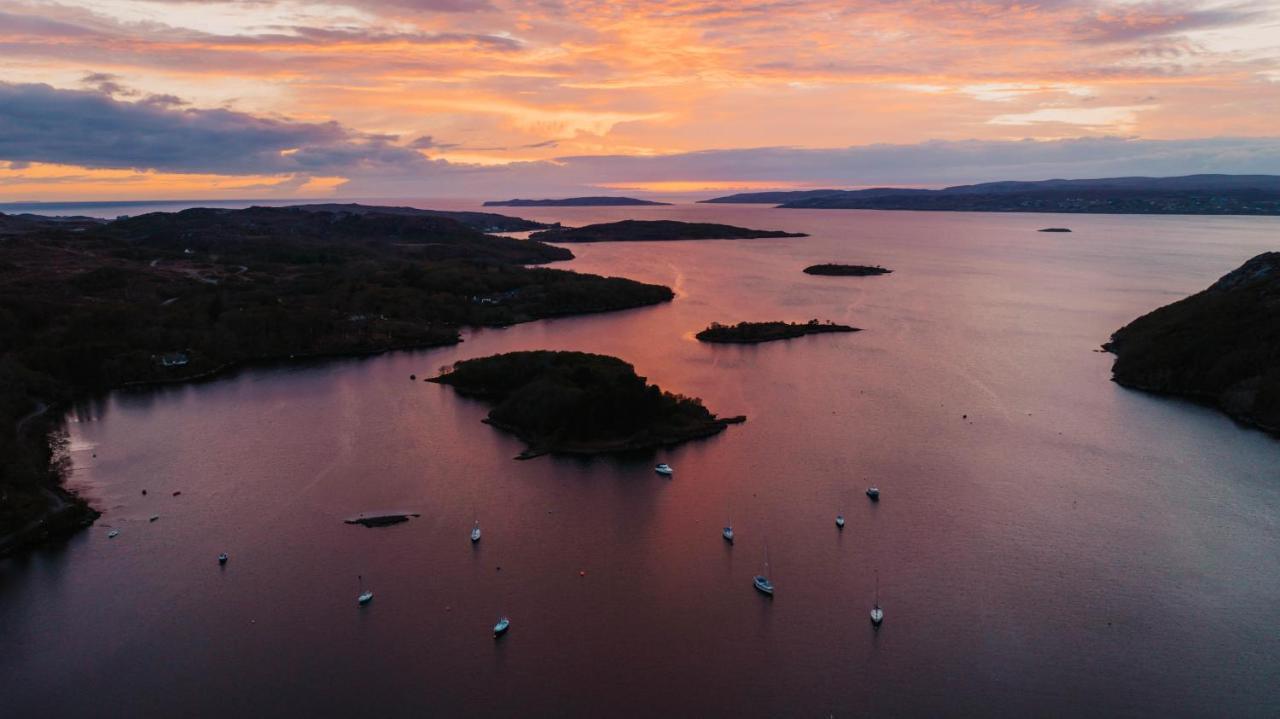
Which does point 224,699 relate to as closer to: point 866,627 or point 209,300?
point 866,627

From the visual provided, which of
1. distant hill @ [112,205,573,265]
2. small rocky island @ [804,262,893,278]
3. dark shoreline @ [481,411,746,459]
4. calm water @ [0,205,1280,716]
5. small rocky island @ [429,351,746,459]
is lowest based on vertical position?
calm water @ [0,205,1280,716]

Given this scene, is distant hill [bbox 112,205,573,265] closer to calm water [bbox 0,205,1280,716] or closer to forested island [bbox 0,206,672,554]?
forested island [bbox 0,206,672,554]

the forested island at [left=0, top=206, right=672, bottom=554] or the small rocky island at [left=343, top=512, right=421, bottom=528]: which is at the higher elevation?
the forested island at [left=0, top=206, right=672, bottom=554]

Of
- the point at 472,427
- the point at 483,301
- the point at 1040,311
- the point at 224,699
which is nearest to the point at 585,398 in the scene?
the point at 472,427

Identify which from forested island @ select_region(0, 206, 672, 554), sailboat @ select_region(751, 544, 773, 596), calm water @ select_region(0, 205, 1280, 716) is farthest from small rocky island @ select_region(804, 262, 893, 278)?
sailboat @ select_region(751, 544, 773, 596)

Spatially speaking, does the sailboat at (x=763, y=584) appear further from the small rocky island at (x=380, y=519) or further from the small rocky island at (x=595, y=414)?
the small rocky island at (x=380, y=519)

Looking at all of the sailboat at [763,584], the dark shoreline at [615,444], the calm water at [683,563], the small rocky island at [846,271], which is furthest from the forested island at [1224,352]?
the small rocky island at [846,271]
